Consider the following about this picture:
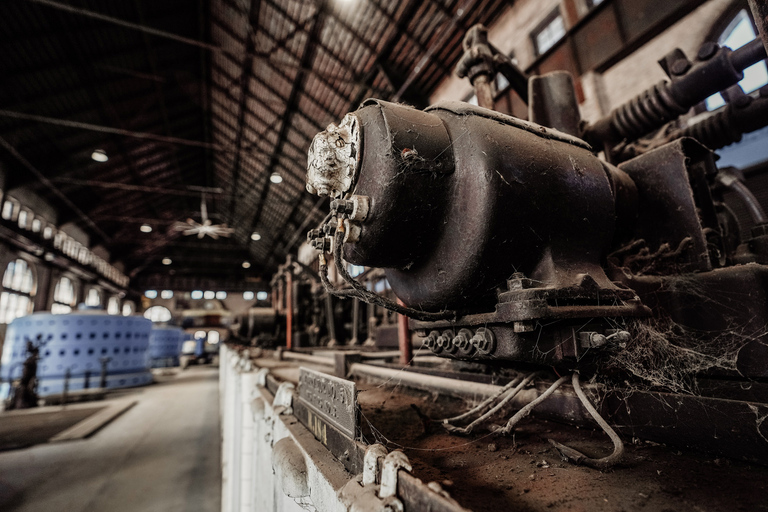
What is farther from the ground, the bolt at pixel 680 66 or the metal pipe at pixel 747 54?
the bolt at pixel 680 66

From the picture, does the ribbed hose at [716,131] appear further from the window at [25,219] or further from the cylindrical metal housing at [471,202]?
the window at [25,219]

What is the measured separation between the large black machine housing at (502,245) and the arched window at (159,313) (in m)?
31.9

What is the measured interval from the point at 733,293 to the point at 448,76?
27.2 feet

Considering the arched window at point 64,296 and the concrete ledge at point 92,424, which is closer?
the concrete ledge at point 92,424

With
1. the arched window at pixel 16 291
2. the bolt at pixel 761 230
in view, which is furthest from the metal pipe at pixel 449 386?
the arched window at pixel 16 291

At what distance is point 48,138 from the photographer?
1095 centimetres

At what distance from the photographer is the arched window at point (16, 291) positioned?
1144cm

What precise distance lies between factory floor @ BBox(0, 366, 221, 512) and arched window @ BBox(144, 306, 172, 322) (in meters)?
24.7

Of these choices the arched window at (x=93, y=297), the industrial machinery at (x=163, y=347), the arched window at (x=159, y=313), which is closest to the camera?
the industrial machinery at (x=163, y=347)

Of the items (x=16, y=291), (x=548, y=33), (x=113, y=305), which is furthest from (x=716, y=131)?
(x=113, y=305)

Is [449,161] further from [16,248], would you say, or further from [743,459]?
[16,248]

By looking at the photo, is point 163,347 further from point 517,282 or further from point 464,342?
point 517,282

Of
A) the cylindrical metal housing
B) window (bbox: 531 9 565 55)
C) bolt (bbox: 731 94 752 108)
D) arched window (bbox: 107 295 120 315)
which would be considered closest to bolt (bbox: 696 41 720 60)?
bolt (bbox: 731 94 752 108)

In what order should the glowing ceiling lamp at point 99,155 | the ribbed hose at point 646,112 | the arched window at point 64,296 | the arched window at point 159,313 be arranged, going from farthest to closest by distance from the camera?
the arched window at point 159,313 < the arched window at point 64,296 < the glowing ceiling lamp at point 99,155 < the ribbed hose at point 646,112
